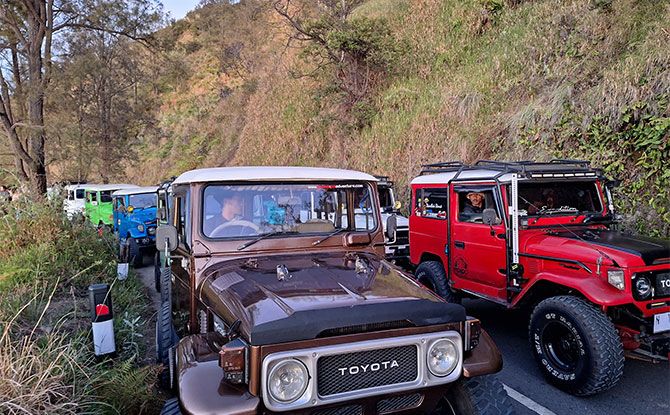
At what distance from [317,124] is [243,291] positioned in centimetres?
1470

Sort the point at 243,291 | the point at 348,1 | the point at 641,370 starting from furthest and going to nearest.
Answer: the point at 348,1, the point at 641,370, the point at 243,291

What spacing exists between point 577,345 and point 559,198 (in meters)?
2.09

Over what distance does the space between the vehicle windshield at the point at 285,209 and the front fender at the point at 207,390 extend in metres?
1.20

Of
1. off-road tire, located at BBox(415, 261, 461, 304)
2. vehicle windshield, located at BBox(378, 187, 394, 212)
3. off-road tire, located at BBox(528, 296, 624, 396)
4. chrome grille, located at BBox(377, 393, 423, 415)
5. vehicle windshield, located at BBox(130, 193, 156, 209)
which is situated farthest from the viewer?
vehicle windshield, located at BBox(130, 193, 156, 209)

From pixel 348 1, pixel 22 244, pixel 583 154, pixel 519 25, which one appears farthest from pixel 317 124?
pixel 22 244

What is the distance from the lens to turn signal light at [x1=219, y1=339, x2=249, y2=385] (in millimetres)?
2268

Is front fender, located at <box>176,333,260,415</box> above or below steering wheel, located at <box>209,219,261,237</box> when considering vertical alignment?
below

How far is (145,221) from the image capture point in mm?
11508

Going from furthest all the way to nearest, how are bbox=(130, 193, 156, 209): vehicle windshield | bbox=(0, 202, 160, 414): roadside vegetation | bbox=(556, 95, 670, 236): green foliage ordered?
1. bbox=(130, 193, 156, 209): vehicle windshield
2. bbox=(556, 95, 670, 236): green foliage
3. bbox=(0, 202, 160, 414): roadside vegetation

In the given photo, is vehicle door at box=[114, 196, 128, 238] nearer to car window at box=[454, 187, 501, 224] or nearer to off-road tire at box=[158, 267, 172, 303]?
off-road tire at box=[158, 267, 172, 303]

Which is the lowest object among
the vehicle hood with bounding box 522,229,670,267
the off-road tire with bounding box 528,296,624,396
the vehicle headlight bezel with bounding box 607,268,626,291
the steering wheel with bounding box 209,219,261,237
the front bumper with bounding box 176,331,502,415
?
the off-road tire with bounding box 528,296,624,396

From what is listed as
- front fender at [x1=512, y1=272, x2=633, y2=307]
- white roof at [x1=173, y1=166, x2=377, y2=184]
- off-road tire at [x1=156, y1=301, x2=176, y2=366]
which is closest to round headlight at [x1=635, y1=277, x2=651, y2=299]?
front fender at [x1=512, y1=272, x2=633, y2=307]

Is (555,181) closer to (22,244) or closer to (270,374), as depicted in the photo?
(270,374)

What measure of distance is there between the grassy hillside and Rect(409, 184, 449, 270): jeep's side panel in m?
3.22
